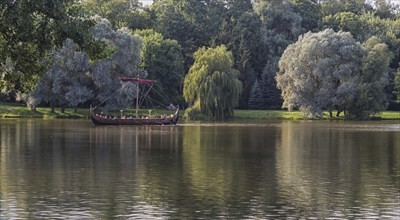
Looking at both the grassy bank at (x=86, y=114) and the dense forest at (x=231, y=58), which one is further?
the grassy bank at (x=86, y=114)

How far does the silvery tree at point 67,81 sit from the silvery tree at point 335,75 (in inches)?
975

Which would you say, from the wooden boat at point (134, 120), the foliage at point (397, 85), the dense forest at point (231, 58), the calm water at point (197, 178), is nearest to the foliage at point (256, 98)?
the dense forest at point (231, 58)

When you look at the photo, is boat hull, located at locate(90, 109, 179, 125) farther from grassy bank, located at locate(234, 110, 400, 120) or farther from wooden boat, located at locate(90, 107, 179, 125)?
grassy bank, located at locate(234, 110, 400, 120)

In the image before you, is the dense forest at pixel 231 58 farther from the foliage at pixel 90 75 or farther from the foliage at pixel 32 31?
the foliage at pixel 32 31

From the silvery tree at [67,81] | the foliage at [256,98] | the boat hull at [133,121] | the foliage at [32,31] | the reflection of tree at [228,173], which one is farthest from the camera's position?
the foliage at [256,98]

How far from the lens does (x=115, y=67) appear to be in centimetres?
8950

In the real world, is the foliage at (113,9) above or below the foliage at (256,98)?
above

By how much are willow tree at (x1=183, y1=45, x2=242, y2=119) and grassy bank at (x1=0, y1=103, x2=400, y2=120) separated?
17.5 ft

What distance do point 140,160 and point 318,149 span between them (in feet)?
42.7

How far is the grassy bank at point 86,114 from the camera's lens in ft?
296

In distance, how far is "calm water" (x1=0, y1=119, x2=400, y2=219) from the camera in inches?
919

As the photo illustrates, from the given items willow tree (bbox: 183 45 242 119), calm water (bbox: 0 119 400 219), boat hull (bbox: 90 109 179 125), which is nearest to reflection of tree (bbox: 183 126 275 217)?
calm water (bbox: 0 119 400 219)

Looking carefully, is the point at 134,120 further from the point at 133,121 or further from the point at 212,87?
the point at 212,87

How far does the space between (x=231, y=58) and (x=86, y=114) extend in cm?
1821
